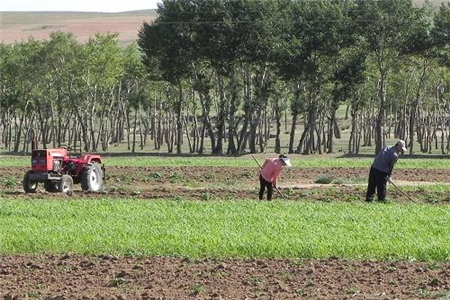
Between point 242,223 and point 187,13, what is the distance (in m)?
53.9

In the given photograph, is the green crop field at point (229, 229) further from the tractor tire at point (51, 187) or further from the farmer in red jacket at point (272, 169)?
the tractor tire at point (51, 187)

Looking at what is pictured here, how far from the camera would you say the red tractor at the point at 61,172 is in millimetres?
34281

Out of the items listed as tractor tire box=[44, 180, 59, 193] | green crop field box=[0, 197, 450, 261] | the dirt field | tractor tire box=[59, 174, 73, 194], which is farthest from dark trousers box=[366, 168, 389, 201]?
the dirt field

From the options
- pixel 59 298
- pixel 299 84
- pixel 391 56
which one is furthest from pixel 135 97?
pixel 59 298

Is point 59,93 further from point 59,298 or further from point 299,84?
point 59,298

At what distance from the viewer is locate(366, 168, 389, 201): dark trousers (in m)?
29.8

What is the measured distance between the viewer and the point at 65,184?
34.3m

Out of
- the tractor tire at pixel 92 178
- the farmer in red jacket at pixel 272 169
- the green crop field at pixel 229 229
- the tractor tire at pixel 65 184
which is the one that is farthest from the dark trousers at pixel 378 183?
A: the tractor tire at pixel 65 184

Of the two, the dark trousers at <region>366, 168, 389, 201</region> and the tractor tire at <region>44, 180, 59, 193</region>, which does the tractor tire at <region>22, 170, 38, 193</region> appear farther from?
the dark trousers at <region>366, 168, 389, 201</region>

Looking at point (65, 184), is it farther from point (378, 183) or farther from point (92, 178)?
point (378, 183)

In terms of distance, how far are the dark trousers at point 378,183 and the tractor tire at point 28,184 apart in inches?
439

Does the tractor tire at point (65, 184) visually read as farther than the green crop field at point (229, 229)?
Yes

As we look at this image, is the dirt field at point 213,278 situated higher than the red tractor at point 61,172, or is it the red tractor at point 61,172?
the red tractor at point 61,172

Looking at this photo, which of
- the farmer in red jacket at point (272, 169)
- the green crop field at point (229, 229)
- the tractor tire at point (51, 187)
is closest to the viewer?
the green crop field at point (229, 229)
